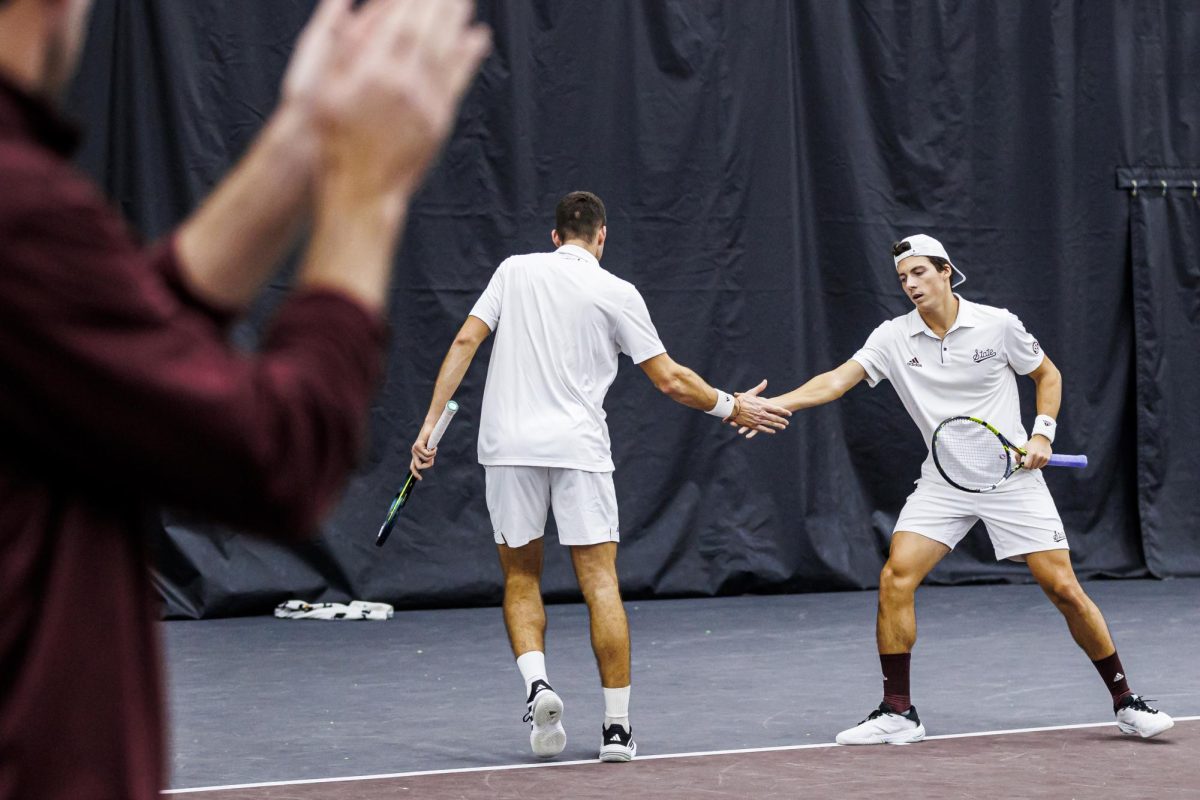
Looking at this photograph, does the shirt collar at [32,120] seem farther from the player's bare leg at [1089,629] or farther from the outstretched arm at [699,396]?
the player's bare leg at [1089,629]

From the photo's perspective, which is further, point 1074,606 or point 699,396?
point 699,396

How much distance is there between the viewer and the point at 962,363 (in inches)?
221

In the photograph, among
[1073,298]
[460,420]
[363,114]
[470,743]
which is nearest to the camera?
[363,114]

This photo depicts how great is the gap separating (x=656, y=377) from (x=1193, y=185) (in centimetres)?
604

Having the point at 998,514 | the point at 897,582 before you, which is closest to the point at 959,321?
the point at 998,514

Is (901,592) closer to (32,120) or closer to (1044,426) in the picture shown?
(1044,426)

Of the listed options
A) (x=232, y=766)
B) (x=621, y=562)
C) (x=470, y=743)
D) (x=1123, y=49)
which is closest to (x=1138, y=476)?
(x=1123, y=49)

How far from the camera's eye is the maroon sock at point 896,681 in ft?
17.1

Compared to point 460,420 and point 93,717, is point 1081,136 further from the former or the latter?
point 93,717

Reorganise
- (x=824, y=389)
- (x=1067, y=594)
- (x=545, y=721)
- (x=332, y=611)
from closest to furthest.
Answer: (x=545, y=721)
(x=1067, y=594)
(x=824, y=389)
(x=332, y=611)

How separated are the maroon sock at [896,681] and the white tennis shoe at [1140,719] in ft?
2.21

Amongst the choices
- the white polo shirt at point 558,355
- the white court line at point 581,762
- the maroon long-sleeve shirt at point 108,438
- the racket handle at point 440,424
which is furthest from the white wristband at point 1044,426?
the maroon long-sleeve shirt at point 108,438

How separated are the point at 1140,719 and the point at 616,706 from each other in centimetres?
167

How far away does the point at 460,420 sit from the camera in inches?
345
